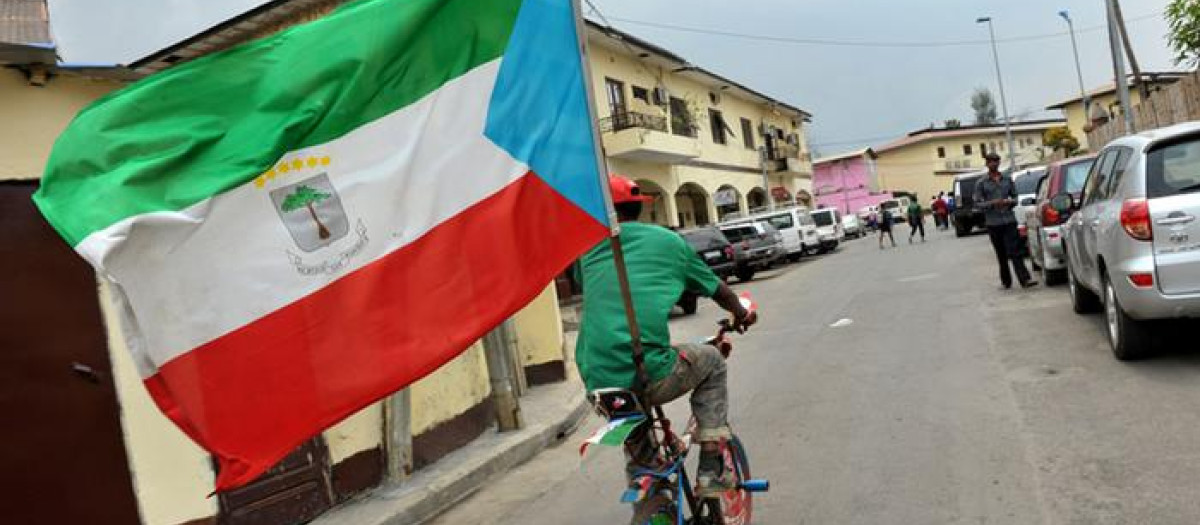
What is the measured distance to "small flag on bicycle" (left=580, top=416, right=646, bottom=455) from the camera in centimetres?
350

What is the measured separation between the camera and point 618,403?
3.70 meters

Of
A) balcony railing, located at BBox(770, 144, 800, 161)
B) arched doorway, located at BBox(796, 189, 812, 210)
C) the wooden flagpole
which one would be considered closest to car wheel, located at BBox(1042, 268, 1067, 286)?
the wooden flagpole

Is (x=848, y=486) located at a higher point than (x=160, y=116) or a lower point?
lower

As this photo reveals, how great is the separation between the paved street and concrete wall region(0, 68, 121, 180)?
3301 mm

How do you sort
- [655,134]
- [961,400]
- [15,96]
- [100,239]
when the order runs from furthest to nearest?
[655,134], [961,400], [15,96], [100,239]

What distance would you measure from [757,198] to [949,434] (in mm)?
40214

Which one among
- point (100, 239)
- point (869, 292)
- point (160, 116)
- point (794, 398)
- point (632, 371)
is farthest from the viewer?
point (869, 292)

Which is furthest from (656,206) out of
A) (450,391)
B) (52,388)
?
(52,388)

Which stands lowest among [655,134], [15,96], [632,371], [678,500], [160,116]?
[678,500]

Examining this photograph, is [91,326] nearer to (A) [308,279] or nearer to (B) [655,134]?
(A) [308,279]

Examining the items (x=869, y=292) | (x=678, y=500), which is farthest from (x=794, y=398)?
(x=869, y=292)

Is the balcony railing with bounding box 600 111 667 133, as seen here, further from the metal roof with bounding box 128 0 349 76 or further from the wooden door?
the wooden door

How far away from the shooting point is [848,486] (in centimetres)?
502

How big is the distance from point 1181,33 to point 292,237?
17.6 metres
